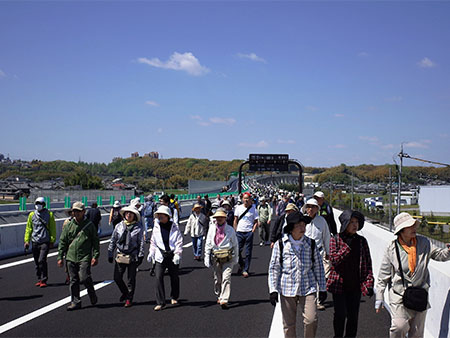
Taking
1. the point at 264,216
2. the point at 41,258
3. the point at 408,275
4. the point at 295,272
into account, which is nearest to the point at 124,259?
the point at 41,258

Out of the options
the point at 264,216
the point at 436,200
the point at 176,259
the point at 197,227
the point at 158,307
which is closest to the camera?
the point at 158,307

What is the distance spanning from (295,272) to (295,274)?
0.02m

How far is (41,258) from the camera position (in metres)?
9.38

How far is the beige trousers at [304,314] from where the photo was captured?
16.9ft

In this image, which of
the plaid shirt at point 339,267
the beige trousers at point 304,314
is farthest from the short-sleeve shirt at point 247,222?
the beige trousers at point 304,314

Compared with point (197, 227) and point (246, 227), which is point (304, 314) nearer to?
point (246, 227)

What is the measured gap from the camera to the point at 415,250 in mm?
4836

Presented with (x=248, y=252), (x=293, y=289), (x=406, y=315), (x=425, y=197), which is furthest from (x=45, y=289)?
(x=425, y=197)

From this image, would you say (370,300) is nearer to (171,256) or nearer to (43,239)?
(171,256)

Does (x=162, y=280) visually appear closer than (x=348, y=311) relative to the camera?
No

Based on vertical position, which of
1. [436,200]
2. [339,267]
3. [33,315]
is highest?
[339,267]

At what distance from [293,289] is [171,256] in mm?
3097

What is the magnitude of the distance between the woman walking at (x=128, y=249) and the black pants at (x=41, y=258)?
2.14 m

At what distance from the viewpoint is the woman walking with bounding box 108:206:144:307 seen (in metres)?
7.83
